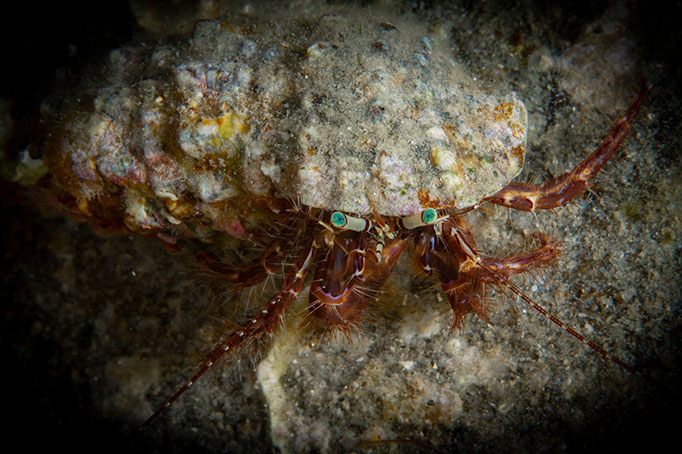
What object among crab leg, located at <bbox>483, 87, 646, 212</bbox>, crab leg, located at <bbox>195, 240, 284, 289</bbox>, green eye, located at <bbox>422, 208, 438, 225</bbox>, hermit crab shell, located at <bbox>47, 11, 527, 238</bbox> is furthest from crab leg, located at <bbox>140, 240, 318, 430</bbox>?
crab leg, located at <bbox>483, 87, 646, 212</bbox>

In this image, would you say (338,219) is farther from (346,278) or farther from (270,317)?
(270,317)

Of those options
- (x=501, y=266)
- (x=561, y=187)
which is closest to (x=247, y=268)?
(x=501, y=266)

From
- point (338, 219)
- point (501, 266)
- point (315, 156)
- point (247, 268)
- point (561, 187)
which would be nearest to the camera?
point (315, 156)

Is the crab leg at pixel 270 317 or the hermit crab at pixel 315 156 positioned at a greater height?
the hermit crab at pixel 315 156

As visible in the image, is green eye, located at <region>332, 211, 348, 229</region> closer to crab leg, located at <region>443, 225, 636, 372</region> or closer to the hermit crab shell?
the hermit crab shell

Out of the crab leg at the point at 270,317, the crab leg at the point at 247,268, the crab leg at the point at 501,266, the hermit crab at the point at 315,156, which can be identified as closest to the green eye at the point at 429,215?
the hermit crab at the point at 315,156

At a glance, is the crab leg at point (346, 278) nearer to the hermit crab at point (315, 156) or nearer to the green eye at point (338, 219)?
the hermit crab at point (315, 156)
